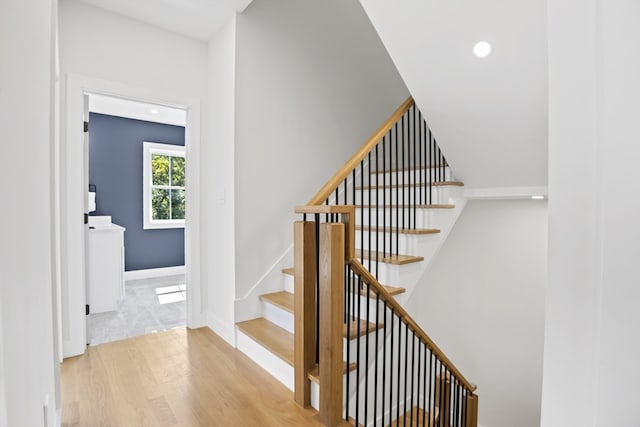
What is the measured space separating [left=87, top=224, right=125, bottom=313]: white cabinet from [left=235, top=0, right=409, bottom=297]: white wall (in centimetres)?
215

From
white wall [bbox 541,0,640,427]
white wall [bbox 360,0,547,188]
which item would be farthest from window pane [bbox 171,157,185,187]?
white wall [bbox 541,0,640,427]

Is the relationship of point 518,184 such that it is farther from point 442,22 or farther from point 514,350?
point 514,350

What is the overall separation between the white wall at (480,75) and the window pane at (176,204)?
5.01 meters

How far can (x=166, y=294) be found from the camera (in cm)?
434

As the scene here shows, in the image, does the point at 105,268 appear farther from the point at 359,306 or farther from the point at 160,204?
the point at 359,306

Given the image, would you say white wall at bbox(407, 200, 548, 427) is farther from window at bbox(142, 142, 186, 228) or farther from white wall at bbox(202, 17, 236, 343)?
window at bbox(142, 142, 186, 228)

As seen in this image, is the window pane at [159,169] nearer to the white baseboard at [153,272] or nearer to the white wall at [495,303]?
the white baseboard at [153,272]

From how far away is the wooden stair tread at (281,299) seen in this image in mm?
2408

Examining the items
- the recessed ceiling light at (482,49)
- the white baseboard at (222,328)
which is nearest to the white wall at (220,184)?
the white baseboard at (222,328)

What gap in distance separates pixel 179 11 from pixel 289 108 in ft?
3.75

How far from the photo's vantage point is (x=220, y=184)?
2.78 metres

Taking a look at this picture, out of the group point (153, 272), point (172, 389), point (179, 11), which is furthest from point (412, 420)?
point (153, 272)

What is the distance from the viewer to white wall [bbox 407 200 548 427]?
3541mm

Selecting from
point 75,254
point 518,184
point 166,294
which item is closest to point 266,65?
point 75,254
